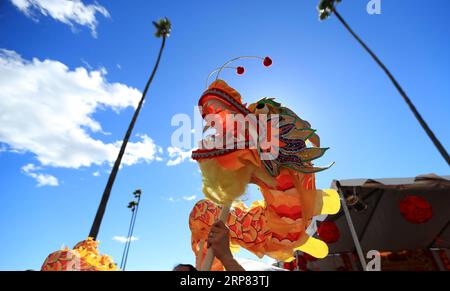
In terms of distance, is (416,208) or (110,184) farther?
(110,184)

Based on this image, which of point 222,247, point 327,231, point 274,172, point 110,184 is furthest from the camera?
point 110,184

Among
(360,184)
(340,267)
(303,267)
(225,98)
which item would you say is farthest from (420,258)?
(225,98)

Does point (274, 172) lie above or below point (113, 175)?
below

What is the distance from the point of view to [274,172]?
1.54m

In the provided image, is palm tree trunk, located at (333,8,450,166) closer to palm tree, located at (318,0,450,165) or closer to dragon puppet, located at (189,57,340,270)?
palm tree, located at (318,0,450,165)

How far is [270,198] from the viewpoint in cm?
167

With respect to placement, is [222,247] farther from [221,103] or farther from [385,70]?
[385,70]

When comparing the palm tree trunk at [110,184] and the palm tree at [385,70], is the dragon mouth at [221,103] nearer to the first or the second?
the palm tree trunk at [110,184]

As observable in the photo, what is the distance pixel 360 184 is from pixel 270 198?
15.5ft

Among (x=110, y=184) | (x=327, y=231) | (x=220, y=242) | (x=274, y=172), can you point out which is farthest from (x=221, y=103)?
(x=110, y=184)

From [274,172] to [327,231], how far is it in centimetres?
656

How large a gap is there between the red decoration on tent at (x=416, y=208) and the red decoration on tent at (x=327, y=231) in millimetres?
1803

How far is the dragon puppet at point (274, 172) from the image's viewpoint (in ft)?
5.03
